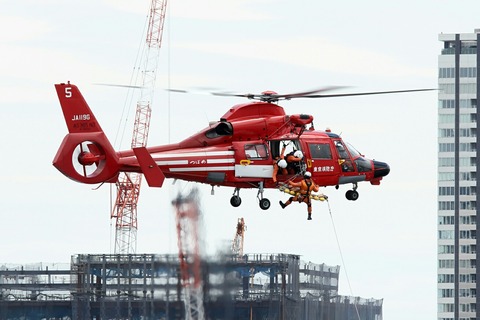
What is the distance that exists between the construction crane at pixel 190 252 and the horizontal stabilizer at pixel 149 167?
1663 cm

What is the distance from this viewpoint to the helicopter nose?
128 meters

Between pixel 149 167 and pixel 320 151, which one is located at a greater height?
pixel 320 151

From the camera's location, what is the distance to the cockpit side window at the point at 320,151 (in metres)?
124

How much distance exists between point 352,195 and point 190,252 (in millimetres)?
25672

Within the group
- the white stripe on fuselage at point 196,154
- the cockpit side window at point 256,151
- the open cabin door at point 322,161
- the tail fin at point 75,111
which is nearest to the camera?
the white stripe on fuselage at point 196,154

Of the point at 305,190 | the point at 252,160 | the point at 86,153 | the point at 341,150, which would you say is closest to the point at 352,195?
the point at 341,150

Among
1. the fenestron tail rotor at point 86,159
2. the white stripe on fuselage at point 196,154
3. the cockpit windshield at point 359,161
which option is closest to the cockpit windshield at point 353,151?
the cockpit windshield at point 359,161

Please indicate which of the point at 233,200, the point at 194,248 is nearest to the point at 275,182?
the point at 233,200

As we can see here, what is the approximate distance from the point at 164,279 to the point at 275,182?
36686 mm

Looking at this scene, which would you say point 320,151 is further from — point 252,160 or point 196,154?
point 196,154

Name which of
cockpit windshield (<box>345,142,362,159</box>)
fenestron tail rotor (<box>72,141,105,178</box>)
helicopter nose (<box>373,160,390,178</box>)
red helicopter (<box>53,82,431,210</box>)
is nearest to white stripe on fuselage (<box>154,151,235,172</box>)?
red helicopter (<box>53,82,431,210</box>)

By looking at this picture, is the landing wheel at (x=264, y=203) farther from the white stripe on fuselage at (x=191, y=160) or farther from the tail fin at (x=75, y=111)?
the tail fin at (x=75, y=111)

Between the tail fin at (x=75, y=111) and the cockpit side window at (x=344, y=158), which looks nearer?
the tail fin at (x=75, y=111)

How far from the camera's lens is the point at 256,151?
12112cm
